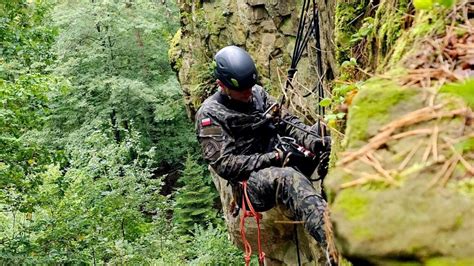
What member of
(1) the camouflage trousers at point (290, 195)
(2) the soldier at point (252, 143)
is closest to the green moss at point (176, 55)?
(2) the soldier at point (252, 143)

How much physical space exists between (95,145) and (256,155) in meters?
8.98

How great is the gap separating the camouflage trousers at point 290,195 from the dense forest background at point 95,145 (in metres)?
3.93

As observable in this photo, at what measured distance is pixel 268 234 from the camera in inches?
269

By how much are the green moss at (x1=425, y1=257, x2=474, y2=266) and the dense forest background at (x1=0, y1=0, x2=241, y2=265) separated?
21.3ft

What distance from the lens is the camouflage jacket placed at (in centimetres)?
445

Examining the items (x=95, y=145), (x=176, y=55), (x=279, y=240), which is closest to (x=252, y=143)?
(x=279, y=240)

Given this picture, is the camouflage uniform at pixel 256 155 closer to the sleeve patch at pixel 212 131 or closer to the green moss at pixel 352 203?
the sleeve patch at pixel 212 131

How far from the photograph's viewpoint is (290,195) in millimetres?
4098

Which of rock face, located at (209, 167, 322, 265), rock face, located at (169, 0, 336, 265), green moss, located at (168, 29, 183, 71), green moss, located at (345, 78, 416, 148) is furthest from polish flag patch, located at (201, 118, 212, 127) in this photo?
green moss, located at (168, 29, 183, 71)

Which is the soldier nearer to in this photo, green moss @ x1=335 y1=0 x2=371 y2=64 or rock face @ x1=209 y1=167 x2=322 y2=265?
green moss @ x1=335 y1=0 x2=371 y2=64

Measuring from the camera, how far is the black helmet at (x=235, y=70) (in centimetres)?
463

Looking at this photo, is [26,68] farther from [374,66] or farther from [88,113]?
[88,113]

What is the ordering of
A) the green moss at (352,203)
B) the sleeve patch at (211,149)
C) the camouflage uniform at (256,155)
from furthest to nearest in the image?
1. the sleeve patch at (211,149)
2. the camouflage uniform at (256,155)
3. the green moss at (352,203)

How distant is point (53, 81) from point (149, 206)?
21.6 feet
